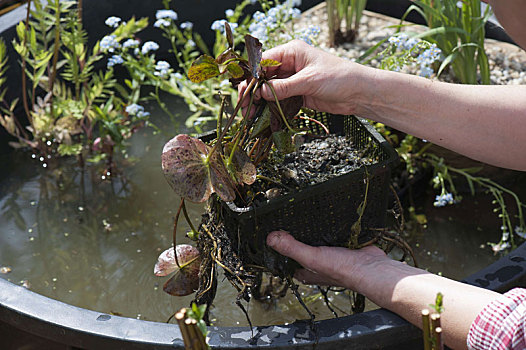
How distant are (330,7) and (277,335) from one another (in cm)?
161

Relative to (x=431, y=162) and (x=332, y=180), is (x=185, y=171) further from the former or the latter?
(x=431, y=162)

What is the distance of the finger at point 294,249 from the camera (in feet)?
3.57

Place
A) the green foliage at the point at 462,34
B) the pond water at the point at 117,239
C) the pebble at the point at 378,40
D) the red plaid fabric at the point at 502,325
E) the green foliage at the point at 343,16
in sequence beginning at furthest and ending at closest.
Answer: the green foliage at the point at 343,16 → the pebble at the point at 378,40 → the green foliage at the point at 462,34 → the pond water at the point at 117,239 → the red plaid fabric at the point at 502,325

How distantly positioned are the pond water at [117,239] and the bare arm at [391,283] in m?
0.32

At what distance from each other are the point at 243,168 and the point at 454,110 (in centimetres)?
44

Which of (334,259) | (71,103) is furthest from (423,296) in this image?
(71,103)

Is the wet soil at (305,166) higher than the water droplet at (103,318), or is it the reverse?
the wet soil at (305,166)

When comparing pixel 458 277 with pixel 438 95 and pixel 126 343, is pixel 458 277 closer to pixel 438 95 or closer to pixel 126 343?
pixel 438 95

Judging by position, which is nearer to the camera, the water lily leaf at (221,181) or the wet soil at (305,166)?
the water lily leaf at (221,181)

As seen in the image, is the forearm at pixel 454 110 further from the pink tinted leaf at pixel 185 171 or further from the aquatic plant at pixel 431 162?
the aquatic plant at pixel 431 162

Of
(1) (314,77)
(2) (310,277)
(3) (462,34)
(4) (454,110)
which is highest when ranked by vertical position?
(1) (314,77)

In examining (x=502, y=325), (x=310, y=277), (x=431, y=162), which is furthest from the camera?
(x=431, y=162)

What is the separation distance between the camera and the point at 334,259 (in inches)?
44.3

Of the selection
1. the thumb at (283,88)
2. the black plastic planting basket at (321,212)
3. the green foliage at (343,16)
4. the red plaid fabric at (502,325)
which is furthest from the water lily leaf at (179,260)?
the green foliage at (343,16)
